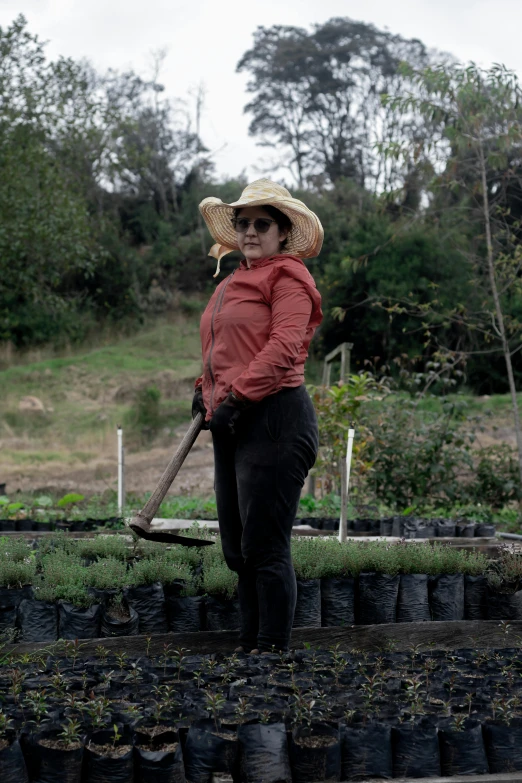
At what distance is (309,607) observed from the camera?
3861 millimetres

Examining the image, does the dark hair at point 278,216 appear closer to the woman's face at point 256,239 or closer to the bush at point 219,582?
the woman's face at point 256,239

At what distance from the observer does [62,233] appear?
701 inches

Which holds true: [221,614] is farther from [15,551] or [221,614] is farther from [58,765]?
[58,765]

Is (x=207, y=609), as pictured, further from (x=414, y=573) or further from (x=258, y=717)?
(x=258, y=717)

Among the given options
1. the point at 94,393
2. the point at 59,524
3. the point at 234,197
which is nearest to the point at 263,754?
the point at 59,524

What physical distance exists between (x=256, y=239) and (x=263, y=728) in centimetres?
184

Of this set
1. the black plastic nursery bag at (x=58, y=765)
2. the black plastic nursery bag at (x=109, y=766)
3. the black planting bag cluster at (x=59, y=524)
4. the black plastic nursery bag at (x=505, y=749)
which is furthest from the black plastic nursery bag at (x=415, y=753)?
the black planting bag cluster at (x=59, y=524)

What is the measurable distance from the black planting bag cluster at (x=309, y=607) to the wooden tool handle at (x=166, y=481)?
0.43 metres

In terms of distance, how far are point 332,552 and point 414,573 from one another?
39cm

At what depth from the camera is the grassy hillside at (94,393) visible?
53.9 feet

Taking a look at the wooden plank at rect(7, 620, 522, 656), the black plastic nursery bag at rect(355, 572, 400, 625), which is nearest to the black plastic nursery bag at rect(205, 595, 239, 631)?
the wooden plank at rect(7, 620, 522, 656)

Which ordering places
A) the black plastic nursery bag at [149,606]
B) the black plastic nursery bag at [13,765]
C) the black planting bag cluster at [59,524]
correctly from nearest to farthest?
the black plastic nursery bag at [13,765] < the black plastic nursery bag at [149,606] < the black planting bag cluster at [59,524]

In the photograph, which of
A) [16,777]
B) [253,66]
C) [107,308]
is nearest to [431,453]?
[16,777]

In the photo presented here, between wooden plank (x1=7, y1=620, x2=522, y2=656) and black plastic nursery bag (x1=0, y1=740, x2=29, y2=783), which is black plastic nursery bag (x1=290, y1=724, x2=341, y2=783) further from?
wooden plank (x1=7, y1=620, x2=522, y2=656)
